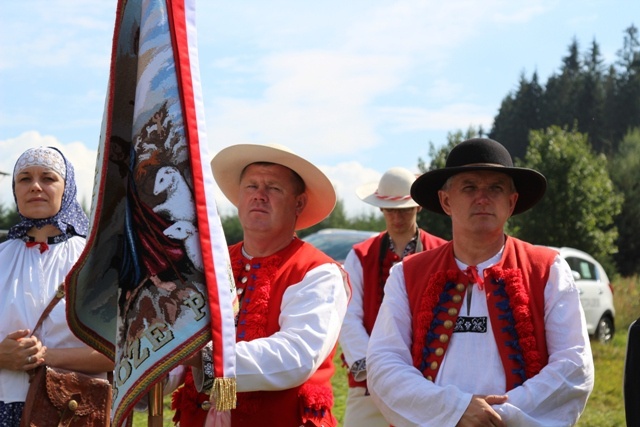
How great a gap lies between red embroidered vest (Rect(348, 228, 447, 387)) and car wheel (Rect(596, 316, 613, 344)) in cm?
1065

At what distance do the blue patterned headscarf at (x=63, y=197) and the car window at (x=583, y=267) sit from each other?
43.4 ft

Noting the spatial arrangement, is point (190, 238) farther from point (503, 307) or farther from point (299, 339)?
point (503, 307)

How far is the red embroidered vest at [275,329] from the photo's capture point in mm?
4078

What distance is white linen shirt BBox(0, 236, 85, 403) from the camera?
4.38m

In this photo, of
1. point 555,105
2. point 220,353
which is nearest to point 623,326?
point 220,353

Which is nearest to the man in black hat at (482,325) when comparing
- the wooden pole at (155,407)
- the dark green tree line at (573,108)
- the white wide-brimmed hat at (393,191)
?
the wooden pole at (155,407)

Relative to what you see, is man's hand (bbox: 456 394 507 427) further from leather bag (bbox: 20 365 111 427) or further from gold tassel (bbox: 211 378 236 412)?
leather bag (bbox: 20 365 111 427)

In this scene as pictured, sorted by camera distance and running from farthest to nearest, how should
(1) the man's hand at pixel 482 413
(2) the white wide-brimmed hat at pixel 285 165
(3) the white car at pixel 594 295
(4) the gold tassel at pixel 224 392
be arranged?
1. (3) the white car at pixel 594 295
2. (2) the white wide-brimmed hat at pixel 285 165
3. (1) the man's hand at pixel 482 413
4. (4) the gold tassel at pixel 224 392

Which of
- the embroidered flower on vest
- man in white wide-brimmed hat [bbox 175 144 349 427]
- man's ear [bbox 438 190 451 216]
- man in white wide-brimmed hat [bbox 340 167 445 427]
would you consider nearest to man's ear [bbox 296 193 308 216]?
man in white wide-brimmed hat [bbox 175 144 349 427]

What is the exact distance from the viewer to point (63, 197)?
4.65 metres

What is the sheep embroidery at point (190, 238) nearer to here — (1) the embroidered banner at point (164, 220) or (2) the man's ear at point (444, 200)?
(1) the embroidered banner at point (164, 220)

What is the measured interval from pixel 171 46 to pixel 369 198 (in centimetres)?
463

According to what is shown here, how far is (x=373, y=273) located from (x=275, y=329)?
246 centimetres

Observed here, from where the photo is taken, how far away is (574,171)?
27344 millimetres
